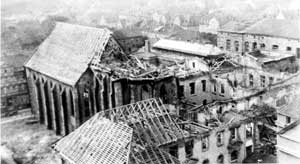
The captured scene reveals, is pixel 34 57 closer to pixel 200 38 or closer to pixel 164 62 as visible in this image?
pixel 164 62

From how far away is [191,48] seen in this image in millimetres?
69938

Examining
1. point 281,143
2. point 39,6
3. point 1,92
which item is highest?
point 39,6

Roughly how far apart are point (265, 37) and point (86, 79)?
3556cm

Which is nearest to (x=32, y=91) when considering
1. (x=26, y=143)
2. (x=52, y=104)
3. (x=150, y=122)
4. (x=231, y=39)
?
(x=52, y=104)

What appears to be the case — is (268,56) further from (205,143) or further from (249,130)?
(205,143)

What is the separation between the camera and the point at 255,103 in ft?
156

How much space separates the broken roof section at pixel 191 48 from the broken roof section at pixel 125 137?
3135 cm

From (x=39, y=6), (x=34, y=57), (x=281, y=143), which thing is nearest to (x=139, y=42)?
(x=39, y=6)

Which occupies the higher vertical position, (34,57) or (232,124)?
(34,57)

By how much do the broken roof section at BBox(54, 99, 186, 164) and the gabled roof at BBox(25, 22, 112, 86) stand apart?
1525cm

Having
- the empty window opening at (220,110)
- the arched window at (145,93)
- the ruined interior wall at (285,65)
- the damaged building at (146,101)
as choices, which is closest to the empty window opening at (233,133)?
the damaged building at (146,101)

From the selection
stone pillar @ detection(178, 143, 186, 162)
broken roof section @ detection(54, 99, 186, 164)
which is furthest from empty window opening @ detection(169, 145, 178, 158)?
broken roof section @ detection(54, 99, 186, 164)

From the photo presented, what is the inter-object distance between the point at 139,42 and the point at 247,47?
30914mm

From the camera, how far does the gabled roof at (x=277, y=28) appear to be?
65.8 m
